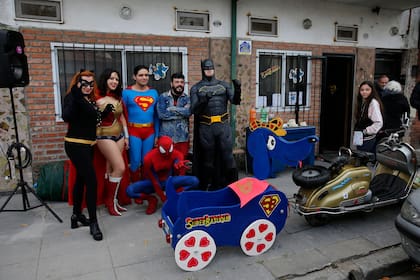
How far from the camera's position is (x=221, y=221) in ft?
9.68

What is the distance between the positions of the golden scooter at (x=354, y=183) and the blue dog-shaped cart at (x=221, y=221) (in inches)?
19.3

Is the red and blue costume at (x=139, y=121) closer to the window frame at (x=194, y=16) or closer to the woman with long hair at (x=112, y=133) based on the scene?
the woman with long hair at (x=112, y=133)

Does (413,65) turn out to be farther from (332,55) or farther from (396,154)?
(396,154)

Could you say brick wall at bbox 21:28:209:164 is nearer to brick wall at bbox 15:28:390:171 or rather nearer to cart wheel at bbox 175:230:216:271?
brick wall at bbox 15:28:390:171

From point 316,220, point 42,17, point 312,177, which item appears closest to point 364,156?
point 312,177

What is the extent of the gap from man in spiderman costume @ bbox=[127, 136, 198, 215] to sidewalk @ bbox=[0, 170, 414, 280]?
0.99 ft

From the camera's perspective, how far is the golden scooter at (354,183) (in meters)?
3.53

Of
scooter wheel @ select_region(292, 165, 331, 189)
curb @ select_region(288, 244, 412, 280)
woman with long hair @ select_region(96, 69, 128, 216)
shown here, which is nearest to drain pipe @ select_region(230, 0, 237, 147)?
woman with long hair @ select_region(96, 69, 128, 216)

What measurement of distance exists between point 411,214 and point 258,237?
1322mm

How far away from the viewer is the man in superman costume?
443 centimetres

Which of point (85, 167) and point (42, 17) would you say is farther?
point (42, 17)

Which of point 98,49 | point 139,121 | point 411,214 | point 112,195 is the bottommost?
point 112,195

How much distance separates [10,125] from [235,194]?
350 centimetres

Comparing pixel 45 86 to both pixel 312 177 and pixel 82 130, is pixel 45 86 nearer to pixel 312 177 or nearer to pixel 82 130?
pixel 82 130
